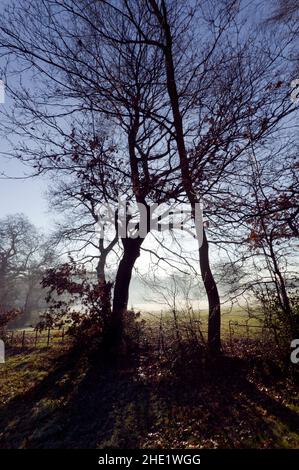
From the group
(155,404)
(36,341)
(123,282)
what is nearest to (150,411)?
(155,404)

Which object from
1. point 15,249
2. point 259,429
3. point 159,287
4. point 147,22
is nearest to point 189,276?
point 159,287

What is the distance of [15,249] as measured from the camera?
38.6 metres

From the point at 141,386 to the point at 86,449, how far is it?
2.58m

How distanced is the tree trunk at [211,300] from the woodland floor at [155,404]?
1.71ft

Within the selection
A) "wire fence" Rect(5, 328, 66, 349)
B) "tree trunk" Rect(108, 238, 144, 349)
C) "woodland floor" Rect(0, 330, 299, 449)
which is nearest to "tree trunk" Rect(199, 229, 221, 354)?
"woodland floor" Rect(0, 330, 299, 449)

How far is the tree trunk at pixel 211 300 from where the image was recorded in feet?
27.6

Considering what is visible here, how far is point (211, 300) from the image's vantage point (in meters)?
8.83

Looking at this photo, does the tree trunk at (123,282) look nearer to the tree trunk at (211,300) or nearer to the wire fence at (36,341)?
the wire fence at (36,341)

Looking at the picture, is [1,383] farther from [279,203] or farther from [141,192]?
[279,203]

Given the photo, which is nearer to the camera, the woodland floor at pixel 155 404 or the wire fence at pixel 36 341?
the woodland floor at pixel 155 404

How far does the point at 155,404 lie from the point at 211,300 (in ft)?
11.8

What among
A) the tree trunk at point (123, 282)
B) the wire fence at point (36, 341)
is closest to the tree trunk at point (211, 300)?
the tree trunk at point (123, 282)

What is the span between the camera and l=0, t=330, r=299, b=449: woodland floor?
4.98 metres
